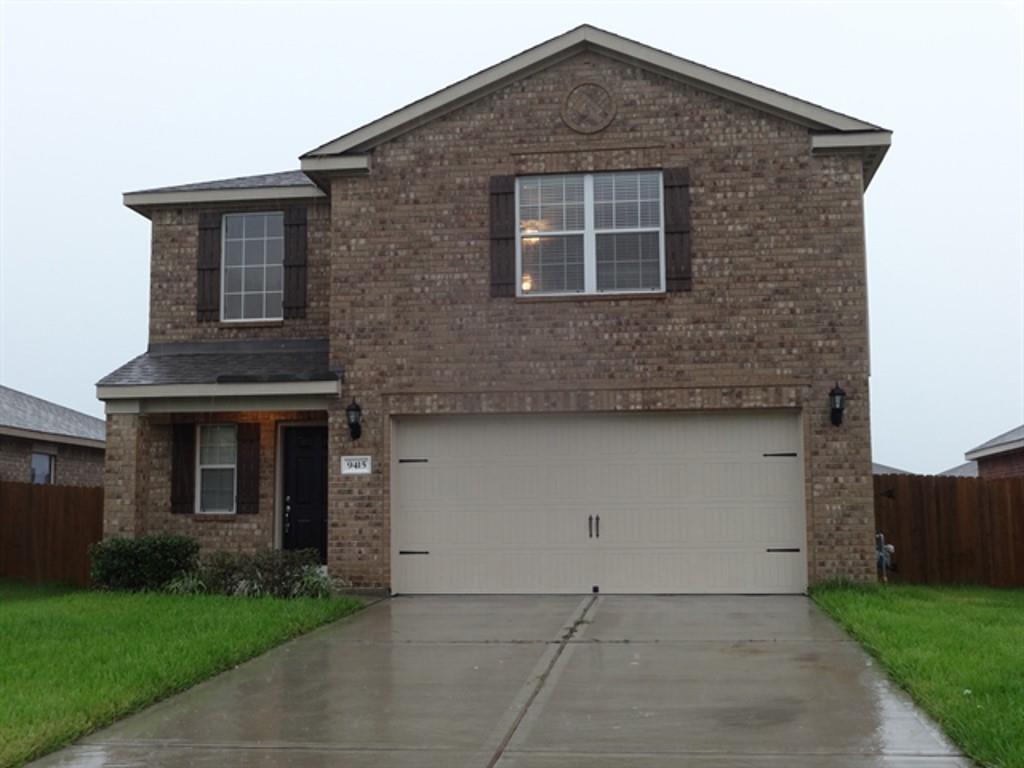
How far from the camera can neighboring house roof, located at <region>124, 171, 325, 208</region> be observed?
16.0 metres

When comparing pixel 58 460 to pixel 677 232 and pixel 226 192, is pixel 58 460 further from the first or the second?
pixel 677 232

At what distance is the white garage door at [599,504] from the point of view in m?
14.1

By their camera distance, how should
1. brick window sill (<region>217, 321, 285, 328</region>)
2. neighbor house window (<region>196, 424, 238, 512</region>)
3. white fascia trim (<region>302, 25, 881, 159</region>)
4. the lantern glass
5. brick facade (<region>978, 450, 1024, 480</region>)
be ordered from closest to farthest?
white fascia trim (<region>302, 25, 881, 159</region>), the lantern glass, neighbor house window (<region>196, 424, 238, 512</region>), brick window sill (<region>217, 321, 285, 328</region>), brick facade (<region>978, 450, 1024, 480</region>)

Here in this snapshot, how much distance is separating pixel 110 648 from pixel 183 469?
6411 millimetres

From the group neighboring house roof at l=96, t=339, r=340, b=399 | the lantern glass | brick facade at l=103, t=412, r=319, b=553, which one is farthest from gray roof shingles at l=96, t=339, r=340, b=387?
brick facade at l=103, t=412, r=319, b=553

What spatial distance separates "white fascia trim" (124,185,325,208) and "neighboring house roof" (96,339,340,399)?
2.06m

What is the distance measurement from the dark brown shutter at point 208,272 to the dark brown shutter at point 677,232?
656 centimetres

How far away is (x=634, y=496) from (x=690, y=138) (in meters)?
4.61

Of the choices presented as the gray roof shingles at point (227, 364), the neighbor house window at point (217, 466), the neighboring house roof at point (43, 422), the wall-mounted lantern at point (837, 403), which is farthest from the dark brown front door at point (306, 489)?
the neighboring house roof at point (43, 422)

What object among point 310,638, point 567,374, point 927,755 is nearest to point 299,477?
point 567,374

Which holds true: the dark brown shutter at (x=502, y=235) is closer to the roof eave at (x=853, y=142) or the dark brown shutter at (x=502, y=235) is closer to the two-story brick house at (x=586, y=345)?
the two-story brick house at (x=586, y=345)

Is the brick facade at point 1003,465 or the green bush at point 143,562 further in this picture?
the brick facade at point 1003,465

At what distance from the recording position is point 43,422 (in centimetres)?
2425

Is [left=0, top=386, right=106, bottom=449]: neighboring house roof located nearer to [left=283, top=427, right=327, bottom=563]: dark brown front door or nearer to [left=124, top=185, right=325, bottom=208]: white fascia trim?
[left=124, top=185, right=325, bottom=208]: white fascia trim
